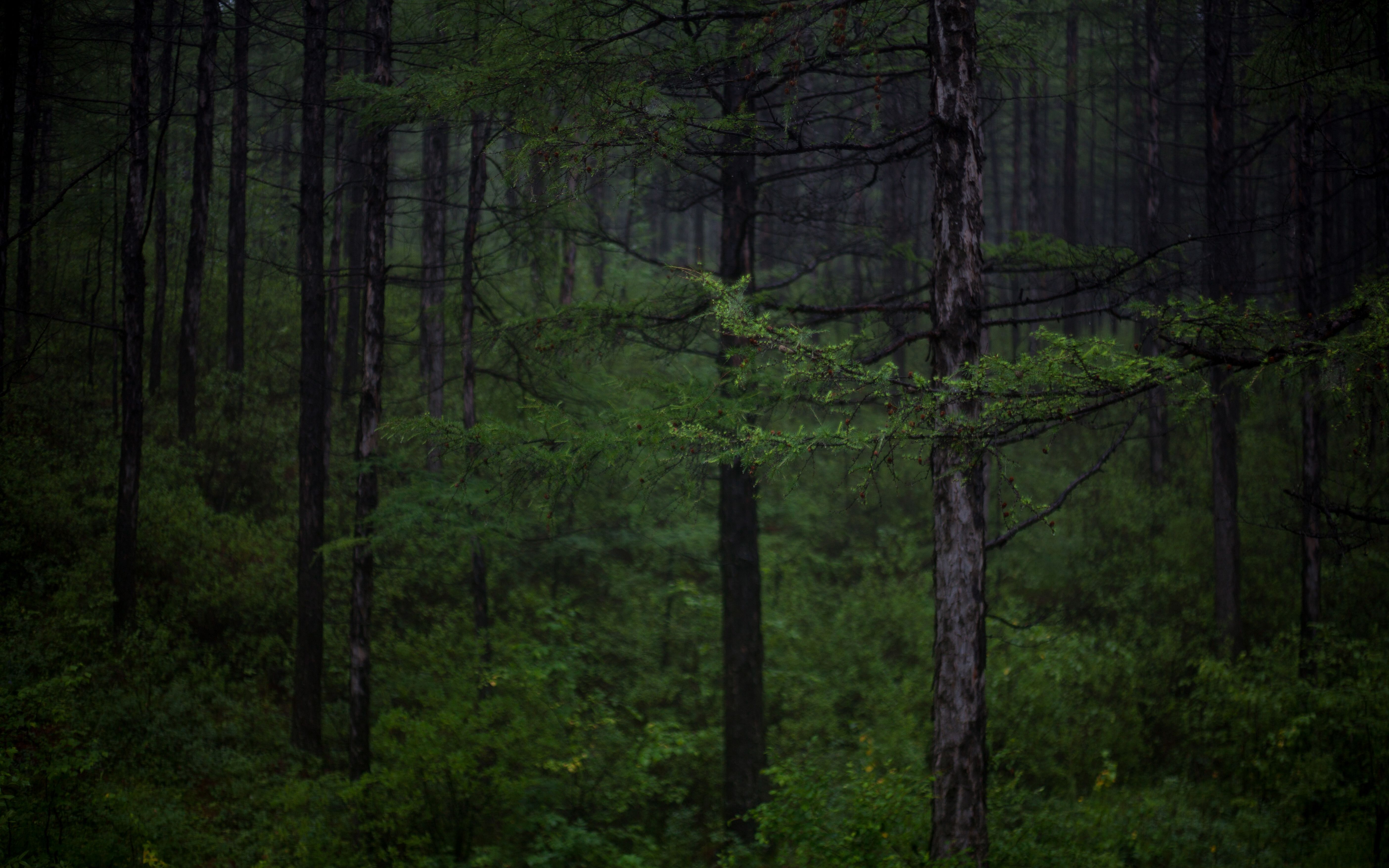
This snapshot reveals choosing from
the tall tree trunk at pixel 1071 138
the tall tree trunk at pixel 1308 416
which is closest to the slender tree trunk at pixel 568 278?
the tall tree trunk at pixel 1071 138

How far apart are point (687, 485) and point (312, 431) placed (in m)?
6.73

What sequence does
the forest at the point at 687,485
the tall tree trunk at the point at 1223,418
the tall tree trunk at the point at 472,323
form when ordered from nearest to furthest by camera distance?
the forest at the point at 687,485 → the tall tree trunk at the point at 472,323 → the tall tree trunk at the point at 1223,418

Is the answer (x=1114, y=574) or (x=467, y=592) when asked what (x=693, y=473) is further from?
(x=1114, y=574)

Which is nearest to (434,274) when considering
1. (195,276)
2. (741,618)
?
(195,276)

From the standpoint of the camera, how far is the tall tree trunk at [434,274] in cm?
1333

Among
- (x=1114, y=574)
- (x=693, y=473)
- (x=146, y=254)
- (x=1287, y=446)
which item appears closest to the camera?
(x=693, y=473)

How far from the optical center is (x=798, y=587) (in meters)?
15.9

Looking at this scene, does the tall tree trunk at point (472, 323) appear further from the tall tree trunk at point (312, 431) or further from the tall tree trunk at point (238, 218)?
the tall tree trunk at point (238, 218)

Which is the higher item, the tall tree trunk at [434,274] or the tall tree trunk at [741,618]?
the tall tree trunk at [434,274]

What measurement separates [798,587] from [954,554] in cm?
972

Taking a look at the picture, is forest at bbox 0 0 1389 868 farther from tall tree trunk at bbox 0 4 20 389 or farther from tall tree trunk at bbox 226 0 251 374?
tall tree trunk at bbox 226 0 251 374

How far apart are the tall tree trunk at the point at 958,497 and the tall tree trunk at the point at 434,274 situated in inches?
289

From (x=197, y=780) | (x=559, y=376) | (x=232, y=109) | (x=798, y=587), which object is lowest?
(x=197, y=780)

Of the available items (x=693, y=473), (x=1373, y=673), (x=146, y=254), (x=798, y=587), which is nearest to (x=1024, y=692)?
(x=1373, y=673)
